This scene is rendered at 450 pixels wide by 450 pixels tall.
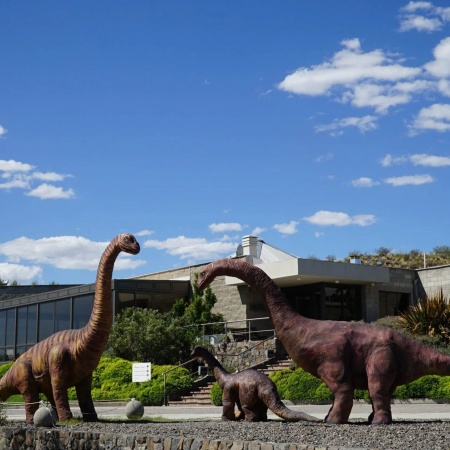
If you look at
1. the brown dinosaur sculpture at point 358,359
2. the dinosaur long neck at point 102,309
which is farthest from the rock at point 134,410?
the brown dinosaur sculpture at point 358,359

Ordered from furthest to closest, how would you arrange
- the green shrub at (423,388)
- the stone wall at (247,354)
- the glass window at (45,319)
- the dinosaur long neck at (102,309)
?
the glass window at (45,319), the stone wall at (247,354), the green shrub at (423,388), the dinosaur long neck at (102,309)

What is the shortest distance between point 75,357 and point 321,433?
5.01m

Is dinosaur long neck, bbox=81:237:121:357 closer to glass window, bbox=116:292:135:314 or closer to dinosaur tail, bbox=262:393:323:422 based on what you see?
dinosaur tail, bbox=262:393:323:422

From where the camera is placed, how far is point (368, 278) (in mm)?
30906

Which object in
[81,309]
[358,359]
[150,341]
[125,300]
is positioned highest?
[125,300]

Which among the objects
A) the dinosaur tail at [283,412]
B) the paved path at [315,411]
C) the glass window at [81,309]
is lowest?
the paved path at [315,411]

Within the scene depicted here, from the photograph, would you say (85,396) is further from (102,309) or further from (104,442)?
(104,442)

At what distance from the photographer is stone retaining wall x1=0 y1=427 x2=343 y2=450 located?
28.5 feet

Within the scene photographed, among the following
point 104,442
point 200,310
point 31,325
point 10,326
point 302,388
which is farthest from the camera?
point 10,326

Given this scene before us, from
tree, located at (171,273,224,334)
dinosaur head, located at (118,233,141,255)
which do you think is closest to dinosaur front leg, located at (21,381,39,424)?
dinosaur head, located at (118,233,141,255)

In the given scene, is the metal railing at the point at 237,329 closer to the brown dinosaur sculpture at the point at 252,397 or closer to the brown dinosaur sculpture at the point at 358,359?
the brown dinosaur sculpture at the point at 252,397

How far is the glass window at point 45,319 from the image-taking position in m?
35.8

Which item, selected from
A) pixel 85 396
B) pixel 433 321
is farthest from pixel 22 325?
pixel 85 396

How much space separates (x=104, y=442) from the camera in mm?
10828
